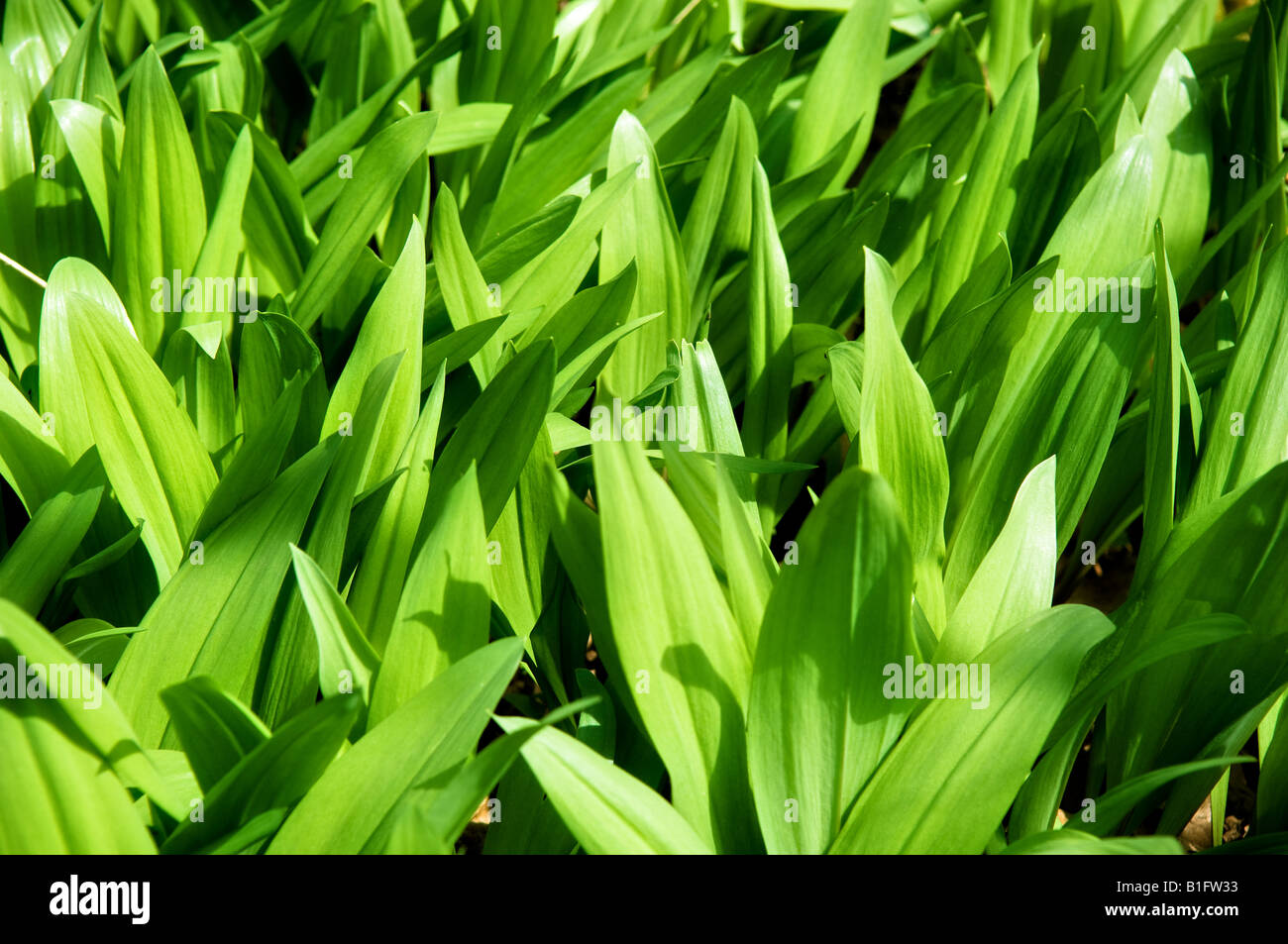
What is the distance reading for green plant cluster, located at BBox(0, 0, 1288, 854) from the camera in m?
0.86

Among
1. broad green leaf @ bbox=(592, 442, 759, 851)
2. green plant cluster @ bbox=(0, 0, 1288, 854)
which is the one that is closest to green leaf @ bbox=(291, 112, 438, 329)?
green plant cluster @ bbox=(0, 0, 1288, 854)

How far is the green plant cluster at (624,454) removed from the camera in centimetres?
86

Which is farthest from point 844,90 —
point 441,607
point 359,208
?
point 441,607

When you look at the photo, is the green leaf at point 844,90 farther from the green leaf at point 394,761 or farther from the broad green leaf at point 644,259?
the green leaf at point 394,761

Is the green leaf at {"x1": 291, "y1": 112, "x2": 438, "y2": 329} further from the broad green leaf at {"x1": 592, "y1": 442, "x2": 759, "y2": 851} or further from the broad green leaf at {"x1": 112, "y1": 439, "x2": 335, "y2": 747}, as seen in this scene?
the broad green leaf at {"x1": 592, "y1": 442, "x2": 759, "y2": 851}

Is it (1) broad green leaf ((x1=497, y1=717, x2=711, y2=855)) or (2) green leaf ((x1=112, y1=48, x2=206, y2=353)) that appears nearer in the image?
(1) broad green leaf ((x1=497, y1=717, x2=711, y2=855))

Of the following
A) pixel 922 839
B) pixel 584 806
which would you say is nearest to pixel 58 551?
pixel 584 806

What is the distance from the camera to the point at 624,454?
87cm

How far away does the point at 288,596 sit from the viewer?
100 centimetres

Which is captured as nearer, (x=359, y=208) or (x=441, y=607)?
(x=441, y=607)

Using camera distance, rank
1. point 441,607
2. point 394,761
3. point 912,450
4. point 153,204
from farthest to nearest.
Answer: point 153,204
point 912,450
point 441,607
point 394,761

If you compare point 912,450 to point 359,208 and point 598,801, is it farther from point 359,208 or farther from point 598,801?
point 359,208

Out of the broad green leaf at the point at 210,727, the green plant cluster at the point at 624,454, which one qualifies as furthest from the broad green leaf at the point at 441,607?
the broad green leaf at the point at 210,727

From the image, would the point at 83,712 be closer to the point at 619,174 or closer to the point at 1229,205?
the point at 619,174
